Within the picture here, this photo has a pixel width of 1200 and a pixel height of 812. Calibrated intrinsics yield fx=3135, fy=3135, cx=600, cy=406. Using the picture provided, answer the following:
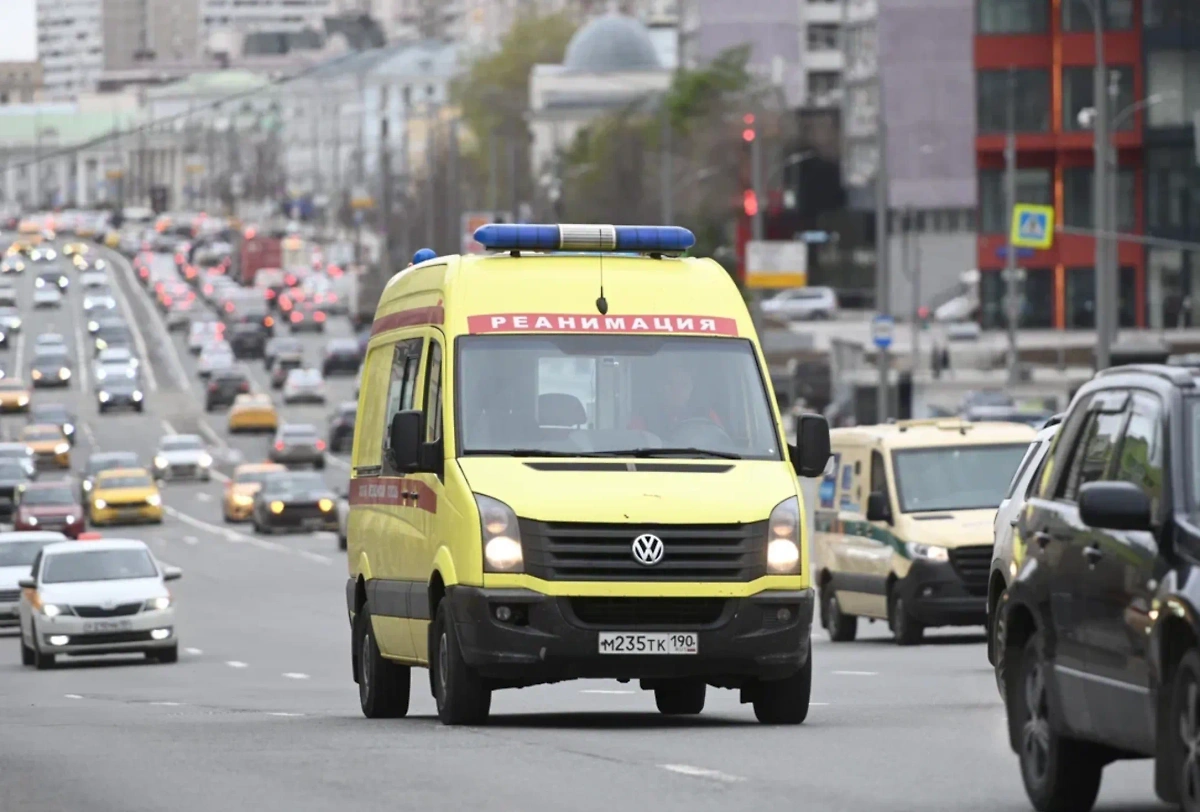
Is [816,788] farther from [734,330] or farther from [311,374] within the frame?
[311,374]

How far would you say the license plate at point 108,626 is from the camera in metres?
30.0

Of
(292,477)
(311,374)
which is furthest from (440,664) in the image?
(311,374)

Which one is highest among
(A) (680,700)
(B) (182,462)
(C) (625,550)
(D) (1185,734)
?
(C) (625,550)

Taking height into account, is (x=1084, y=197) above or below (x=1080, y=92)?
below

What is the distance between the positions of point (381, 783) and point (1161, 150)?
3867 inches

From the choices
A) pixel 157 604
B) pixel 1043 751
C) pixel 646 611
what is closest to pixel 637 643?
pixel 646 611

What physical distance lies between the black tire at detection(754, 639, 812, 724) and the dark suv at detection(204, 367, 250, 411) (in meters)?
91.6

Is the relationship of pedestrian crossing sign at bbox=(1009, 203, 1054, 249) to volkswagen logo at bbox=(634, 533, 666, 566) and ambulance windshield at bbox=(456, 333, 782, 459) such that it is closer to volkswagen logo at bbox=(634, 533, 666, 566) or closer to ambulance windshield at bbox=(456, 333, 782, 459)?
ambulance windshield at bbox=(456, 333, 782, 459)

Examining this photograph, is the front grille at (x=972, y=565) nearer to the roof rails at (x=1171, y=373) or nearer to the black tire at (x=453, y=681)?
the black tire at (x=453, y=681)

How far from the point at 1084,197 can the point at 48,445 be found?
41.2 m

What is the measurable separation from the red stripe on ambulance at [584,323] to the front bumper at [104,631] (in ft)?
49.2

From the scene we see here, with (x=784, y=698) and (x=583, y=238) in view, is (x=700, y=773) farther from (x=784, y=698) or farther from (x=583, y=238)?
(x=583, y=238)

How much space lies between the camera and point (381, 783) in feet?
39.9

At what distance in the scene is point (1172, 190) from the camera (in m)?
108
